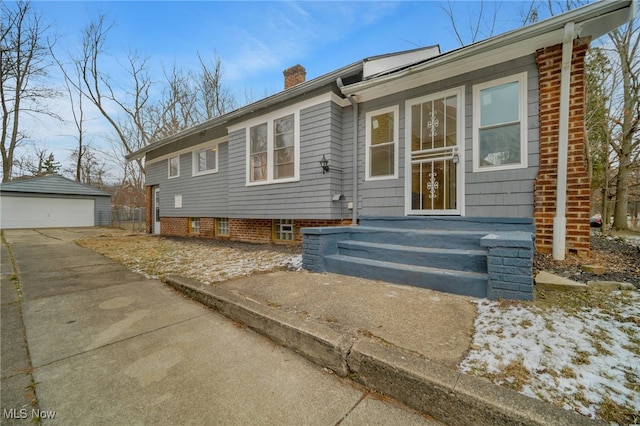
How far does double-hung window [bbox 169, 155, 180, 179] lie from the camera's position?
33.4 ft

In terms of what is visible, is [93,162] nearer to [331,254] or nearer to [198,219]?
[198,219]

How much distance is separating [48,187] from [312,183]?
21.3 m

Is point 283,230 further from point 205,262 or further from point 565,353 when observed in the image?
point 565,353

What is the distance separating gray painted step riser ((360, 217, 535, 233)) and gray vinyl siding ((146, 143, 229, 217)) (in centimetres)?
573

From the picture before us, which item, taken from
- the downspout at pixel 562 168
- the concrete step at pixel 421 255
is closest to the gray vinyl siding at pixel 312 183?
the concrete step at pixel 421 255

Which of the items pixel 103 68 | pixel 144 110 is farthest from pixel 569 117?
pixel 103 68

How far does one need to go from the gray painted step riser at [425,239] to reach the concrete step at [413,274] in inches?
19.0

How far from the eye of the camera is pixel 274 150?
6555 mm

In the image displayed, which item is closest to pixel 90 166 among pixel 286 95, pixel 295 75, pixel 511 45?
pixel 295 75

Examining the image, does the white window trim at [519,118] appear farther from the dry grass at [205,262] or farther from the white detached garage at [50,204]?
the white detached garage at [50,204]

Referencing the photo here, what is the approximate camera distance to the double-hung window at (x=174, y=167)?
401 inches

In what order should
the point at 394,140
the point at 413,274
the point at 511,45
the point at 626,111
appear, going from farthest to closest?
1. the point at 626,111
2. the point at 394,140
3. the point at 511,45
4. the point at 413,274

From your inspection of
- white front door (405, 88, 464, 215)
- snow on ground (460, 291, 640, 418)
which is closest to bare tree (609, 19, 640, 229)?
white front door (405, 88, 464, 215)

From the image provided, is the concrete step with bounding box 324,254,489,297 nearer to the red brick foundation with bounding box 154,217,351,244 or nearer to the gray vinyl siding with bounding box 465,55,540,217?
the gray vinyl siding with bounding box 465,55,540,217
